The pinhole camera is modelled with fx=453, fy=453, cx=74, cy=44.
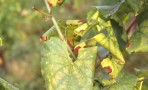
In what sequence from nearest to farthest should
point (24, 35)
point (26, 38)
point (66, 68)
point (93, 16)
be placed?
point (66, 68) < point (93, 16) < point (24, 35) < point (26, 38)

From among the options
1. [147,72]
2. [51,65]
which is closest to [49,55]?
[51,65]

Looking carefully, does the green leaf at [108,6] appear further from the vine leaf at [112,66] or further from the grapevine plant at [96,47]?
the vine leaf at [112,66]

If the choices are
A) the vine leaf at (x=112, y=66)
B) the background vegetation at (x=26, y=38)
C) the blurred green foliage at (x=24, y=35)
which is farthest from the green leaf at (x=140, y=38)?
the background vegetation at (x=26, y=38)

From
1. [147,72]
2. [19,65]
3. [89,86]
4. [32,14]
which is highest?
[89,86]

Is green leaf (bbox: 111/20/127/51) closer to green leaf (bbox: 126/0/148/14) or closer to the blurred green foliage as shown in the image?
green leaf (bbox: 126/0/148/14)

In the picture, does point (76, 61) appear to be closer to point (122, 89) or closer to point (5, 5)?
point (122, 89)

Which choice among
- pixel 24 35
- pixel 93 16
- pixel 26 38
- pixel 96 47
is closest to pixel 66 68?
pixel 96 47

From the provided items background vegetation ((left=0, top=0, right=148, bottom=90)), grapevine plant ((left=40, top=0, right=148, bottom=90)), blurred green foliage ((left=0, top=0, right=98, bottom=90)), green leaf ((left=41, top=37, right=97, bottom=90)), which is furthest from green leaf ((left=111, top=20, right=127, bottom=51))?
background vegetation ((left=0, top=0, right=148, bottom=90))

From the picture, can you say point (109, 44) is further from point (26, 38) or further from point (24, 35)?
point (26, 38)
